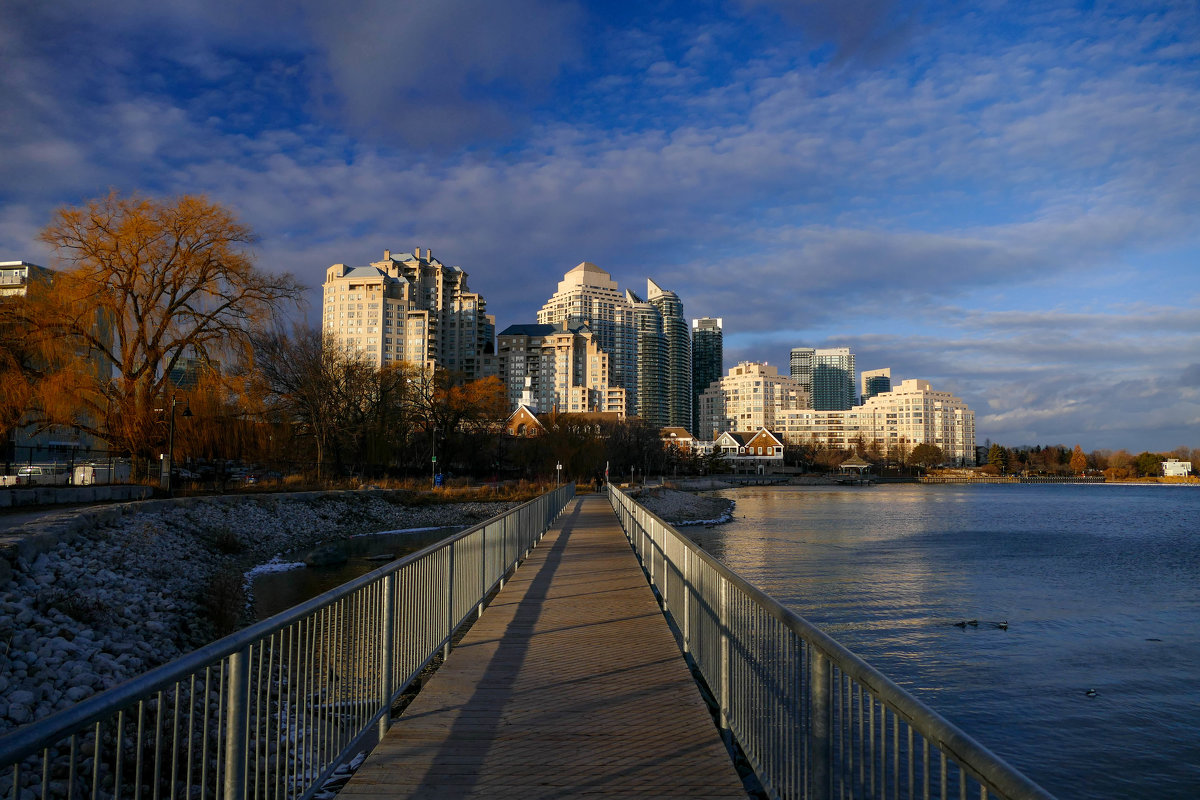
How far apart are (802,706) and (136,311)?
89.9 feet

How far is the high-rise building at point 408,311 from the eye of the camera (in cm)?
14138

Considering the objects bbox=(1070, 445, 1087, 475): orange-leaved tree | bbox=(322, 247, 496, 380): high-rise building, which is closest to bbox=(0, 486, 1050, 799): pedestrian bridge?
bbox=(322, 247, 496, 380): high-rise building

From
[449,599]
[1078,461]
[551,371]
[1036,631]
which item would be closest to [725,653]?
[449,599]

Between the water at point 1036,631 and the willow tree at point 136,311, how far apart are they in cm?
2036

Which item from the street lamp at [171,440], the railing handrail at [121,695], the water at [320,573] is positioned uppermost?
the street lamp at [171,440]

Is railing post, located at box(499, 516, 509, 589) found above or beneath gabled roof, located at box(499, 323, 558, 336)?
beneath

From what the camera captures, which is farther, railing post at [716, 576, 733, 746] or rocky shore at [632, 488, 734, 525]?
rocky shore at [632, 488, 734, 525]

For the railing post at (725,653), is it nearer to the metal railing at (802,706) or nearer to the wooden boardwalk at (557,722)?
the metal railing at (802,706)

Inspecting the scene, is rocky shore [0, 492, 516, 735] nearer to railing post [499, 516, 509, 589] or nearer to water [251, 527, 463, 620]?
water [251, 527, 463, 620]

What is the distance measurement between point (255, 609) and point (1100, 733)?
15137 millimetres

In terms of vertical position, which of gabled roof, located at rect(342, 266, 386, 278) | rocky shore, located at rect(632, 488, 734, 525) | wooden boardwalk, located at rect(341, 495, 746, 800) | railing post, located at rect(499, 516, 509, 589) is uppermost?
gabled roof, located at rect(342, 266, 386, 278)

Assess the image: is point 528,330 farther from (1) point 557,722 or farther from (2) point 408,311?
(1) point 557,722

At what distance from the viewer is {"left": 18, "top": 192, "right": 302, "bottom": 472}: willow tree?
79.6 feet

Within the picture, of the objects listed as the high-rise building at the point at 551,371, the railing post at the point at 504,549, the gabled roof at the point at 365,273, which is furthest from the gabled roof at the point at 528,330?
the railing post at the point at 504,549
